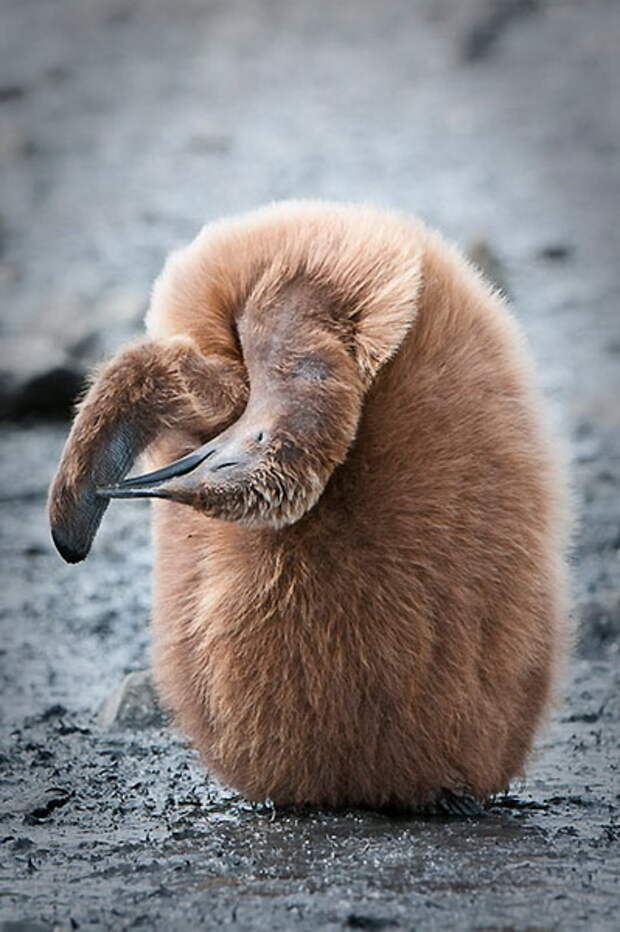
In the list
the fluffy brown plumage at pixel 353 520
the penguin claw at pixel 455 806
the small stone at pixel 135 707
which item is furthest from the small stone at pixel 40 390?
the penguin claw at pixel 455 806

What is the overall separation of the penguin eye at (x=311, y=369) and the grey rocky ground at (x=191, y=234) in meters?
0.96

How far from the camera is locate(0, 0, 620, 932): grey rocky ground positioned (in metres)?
3.63

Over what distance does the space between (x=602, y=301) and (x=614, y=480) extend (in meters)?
2.71

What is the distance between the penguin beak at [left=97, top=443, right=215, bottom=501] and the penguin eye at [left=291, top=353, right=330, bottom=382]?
0.23m

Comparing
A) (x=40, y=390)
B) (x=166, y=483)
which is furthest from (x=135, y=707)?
(x=40, y=390)

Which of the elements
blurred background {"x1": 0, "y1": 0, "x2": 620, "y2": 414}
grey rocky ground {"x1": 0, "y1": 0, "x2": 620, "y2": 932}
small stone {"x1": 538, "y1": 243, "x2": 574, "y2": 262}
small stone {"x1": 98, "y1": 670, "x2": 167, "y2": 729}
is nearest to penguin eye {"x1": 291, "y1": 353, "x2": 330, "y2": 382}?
grey rocky ground {"x1": 0, "y1": 0, "x2": 620, "y2": 932}

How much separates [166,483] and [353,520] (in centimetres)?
47

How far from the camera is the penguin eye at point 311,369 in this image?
3.69m

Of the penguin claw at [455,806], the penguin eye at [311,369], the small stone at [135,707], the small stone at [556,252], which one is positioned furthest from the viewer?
the small stone at [556,252]

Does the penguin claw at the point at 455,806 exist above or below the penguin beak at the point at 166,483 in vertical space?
below

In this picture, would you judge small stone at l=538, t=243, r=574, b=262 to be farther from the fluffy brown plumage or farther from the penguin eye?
the penguin eye

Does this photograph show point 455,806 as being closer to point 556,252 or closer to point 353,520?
point 353,520

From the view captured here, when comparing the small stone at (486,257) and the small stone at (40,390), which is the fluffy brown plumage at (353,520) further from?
the small stone at (486,257)

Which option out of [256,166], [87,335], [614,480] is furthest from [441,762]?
[256,166]
